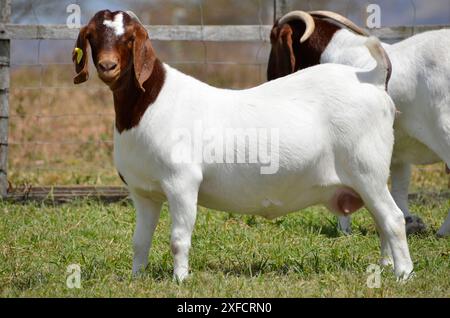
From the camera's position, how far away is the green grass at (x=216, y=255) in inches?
183

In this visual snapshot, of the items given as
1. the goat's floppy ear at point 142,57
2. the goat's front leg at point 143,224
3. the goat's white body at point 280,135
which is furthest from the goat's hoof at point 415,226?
the goat's floppy ear at point 142,57

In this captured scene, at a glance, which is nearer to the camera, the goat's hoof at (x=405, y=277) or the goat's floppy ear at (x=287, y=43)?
the goat's hoof at (x=405, y=277)

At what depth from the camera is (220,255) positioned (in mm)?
5742

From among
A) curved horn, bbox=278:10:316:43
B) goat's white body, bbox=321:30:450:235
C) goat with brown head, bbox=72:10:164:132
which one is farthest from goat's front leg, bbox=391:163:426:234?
goat with brown head, bbox=72:10:164:132

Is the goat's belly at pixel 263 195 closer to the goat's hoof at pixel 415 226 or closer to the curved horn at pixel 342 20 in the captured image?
the goat's hoof at pixel 415 226

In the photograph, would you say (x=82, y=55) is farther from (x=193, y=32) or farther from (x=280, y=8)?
(x=280, y=8)

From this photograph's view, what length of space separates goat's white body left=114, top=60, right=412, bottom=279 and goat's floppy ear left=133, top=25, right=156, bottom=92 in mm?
154

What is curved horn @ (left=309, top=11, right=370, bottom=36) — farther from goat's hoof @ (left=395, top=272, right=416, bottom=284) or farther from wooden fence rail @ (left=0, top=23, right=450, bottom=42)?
goat's hoof @ (left=395, top=272, right=416, bottom=284)

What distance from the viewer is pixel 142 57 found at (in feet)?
15.5

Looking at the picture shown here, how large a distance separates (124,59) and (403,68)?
87.0 inches

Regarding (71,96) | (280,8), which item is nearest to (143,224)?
(280,8)
